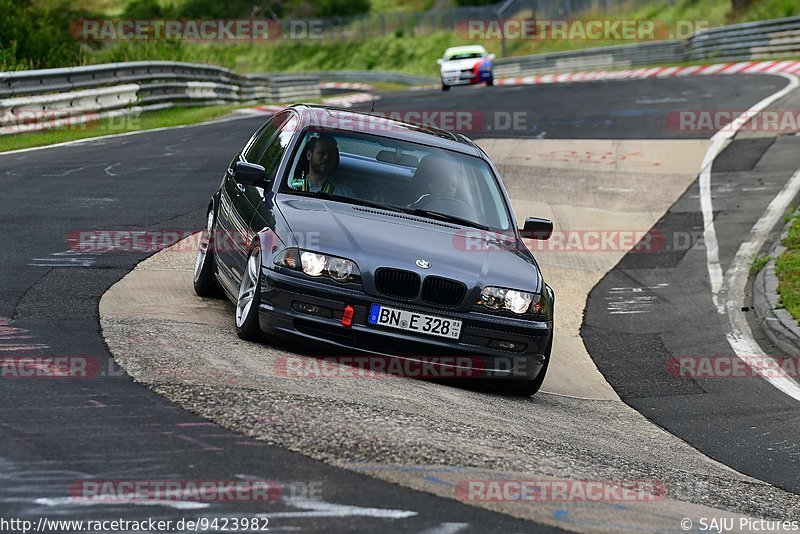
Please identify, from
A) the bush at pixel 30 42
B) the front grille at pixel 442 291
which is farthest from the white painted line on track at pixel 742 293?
the bush at pixel 30 42

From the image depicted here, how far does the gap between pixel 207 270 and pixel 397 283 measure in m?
2.44

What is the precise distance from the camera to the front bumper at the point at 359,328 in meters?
7.66

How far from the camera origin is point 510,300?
26.1 feet

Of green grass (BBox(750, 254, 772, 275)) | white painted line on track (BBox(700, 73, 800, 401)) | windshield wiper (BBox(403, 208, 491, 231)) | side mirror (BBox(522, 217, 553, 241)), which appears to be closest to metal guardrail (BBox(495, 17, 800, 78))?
white painted line on track (BBox(700, 73, 800, 401))

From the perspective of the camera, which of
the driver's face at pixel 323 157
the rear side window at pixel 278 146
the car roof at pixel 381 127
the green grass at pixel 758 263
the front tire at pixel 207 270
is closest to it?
the driver's face at pixel 323 157

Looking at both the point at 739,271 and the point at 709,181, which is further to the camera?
the point at 709,181

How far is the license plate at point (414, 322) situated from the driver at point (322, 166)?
135cm

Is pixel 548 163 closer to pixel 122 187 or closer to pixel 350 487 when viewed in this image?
pixel 122 187

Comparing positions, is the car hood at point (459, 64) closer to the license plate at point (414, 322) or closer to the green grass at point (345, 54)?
the green grass at point (345, 54)

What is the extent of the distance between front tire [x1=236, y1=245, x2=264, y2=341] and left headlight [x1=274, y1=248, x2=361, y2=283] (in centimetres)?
25

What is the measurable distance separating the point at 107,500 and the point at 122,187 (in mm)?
11375

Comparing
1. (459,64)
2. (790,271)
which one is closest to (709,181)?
(790,271)

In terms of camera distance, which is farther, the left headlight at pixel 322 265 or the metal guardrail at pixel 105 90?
the metal guardrail at pixel 105 90

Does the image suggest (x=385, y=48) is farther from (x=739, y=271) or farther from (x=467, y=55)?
(x=739, y=271)
